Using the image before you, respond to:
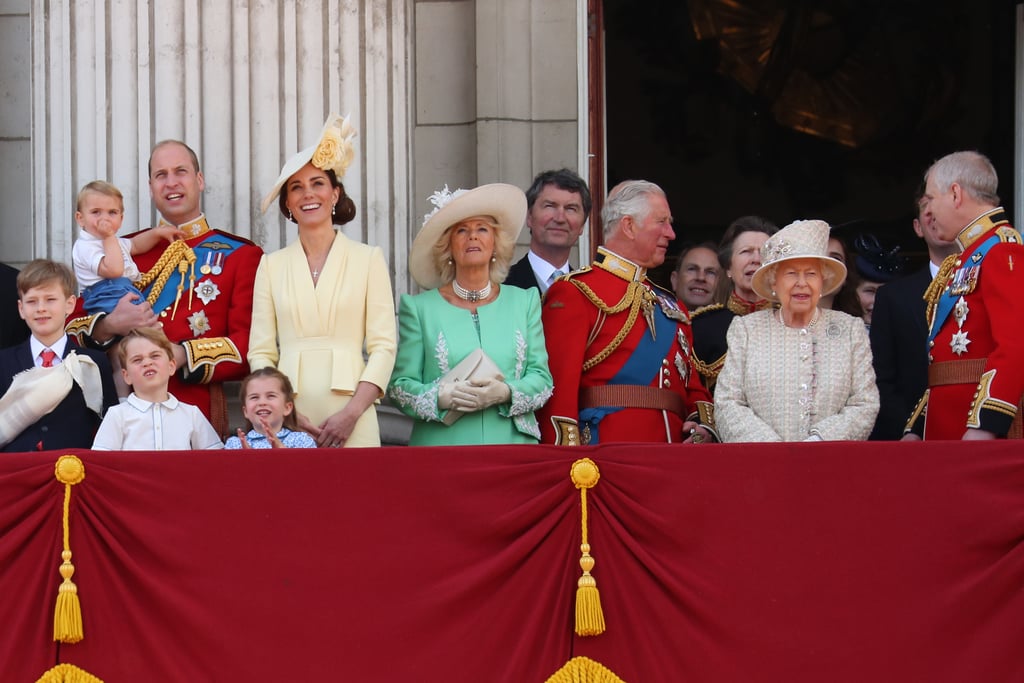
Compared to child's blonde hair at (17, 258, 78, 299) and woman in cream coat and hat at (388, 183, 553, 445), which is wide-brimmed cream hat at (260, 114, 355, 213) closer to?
woman in cream coat and hat at (388, 183, 553, 445)

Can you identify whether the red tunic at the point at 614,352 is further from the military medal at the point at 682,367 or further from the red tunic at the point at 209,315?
the red tunic at the point at 209,315

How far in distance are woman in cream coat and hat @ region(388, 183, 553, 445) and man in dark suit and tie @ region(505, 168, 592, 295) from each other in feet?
2.00

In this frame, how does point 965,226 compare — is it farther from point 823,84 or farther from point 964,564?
point 823,84

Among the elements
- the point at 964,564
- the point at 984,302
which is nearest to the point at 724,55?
the point at 984,302

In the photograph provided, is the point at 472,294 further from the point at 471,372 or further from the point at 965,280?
the point at 965,280

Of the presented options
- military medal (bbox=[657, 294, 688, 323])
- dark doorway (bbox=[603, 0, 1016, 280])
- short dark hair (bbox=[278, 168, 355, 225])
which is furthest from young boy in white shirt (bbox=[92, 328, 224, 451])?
dark doorway (bbox=[603, 0, 1016, 280])

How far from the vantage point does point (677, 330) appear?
6848 mm

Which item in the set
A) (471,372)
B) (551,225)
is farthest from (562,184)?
(471,372)

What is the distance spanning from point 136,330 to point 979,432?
2742 mm

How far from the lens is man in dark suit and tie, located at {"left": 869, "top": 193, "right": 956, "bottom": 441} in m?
6.81

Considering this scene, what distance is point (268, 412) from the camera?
20.2 ft

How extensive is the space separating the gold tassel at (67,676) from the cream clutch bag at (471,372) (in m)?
1.47

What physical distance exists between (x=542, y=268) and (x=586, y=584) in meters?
2.15

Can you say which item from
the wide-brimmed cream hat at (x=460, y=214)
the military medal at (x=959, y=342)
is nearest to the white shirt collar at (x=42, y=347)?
the wide-brimmed cream hat at (x=460, y=214)
